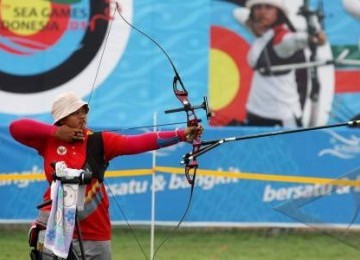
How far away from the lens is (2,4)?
39.9ft

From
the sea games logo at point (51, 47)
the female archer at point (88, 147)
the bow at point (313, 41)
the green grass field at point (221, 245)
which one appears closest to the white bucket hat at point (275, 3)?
the bow at point (313, 41)

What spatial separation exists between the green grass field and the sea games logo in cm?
194

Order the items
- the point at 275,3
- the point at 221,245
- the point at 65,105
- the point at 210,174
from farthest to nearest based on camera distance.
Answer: the point at 275,3 < the point at 210,174 < the point at 221,245 < the point at 65,105

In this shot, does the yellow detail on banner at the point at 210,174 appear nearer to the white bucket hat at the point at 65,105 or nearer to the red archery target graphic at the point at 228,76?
the red archery target graphic at the point at 228,76

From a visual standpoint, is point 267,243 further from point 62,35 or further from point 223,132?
point 62,35

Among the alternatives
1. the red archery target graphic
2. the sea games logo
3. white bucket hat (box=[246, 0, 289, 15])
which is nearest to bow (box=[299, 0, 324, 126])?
white bucket hat (box=[246, 0, 289, 15])

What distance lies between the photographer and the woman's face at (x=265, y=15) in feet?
40.3

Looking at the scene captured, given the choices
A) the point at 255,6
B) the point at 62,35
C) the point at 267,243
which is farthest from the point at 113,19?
the point at 267,243

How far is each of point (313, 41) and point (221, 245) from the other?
3.11 meters

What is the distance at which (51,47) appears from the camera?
1228 centimetres

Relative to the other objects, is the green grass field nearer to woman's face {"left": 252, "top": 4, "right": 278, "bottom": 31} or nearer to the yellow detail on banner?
the yellow detail on banner

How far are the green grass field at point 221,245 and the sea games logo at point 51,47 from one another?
1.94 meters

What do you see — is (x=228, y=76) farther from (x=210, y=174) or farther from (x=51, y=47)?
(x=51, y=47)

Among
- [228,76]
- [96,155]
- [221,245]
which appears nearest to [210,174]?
[221,245]
